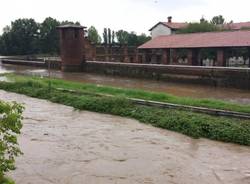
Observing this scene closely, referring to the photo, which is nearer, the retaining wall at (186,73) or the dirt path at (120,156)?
the dirt path at (120,156)

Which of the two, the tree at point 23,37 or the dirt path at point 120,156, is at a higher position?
the tree at point 23,37

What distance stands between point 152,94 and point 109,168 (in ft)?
27.9

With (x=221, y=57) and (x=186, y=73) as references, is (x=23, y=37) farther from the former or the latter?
(x=186, y=73)

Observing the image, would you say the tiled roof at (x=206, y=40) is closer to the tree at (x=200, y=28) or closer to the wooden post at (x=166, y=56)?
the wooden post at (x=166, y=56)

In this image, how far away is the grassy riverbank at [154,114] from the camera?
10.9 metres

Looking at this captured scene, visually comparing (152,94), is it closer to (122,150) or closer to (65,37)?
(122,150)

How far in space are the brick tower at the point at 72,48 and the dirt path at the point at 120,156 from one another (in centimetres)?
2137

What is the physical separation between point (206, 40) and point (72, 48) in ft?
39.6

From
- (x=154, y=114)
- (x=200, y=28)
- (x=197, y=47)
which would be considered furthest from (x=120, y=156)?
(x=200, y=28)

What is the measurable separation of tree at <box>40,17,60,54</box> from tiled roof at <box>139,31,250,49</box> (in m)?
34.0

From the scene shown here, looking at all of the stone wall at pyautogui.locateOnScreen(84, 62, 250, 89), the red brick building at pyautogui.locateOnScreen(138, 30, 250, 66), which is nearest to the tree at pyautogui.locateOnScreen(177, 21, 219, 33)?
the red brick building at pyautogui.locateOnScreen(138, 30, 250, 66)

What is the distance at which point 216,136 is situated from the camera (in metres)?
10.9

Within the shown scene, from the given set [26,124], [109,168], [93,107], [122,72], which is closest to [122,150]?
[109,168]

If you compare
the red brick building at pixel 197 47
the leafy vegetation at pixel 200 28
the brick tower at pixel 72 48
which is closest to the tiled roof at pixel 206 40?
the red brick building at pixel 197 47
